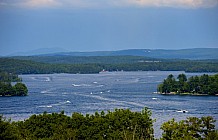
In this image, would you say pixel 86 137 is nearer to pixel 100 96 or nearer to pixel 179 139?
pixel 179 139

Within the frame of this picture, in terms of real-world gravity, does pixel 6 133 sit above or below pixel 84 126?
above

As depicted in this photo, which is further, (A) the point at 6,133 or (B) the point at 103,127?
(B) the point at 103,127

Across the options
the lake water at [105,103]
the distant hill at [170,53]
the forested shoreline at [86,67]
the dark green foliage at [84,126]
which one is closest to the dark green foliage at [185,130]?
the dark green foliage at [84,126]

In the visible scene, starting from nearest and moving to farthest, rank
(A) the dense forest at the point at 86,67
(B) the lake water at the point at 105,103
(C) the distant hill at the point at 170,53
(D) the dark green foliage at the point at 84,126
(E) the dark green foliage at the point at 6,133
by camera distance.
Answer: (E) the dark green foliage at the point at 6,133
(D) the dark green foliage at the point at 84,126
(B) the lake water at the point at 105,103
(A) the dense forest at the point at 86,67
(C) the distant hill at the point at 170,53

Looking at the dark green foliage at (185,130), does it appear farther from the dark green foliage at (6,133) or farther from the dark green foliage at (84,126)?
the dark green foliage at (6,133)

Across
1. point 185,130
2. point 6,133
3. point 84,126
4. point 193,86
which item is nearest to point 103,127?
point 84,126

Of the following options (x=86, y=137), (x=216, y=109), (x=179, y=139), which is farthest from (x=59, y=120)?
(x=216, y=109)

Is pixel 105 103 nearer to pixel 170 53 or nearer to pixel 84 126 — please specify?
pixel 84 126

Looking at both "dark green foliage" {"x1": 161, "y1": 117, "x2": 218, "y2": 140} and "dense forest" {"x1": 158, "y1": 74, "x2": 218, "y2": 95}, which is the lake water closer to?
"dense forest" {"x1": 158, "y1": 74, "x2": 218, "y2": 95}
